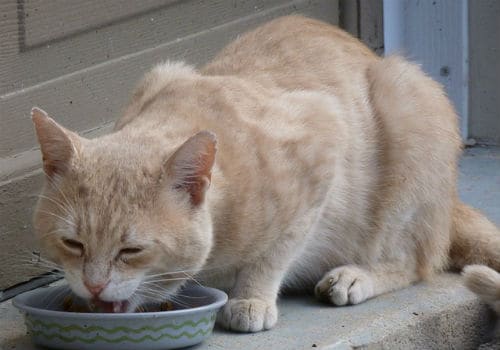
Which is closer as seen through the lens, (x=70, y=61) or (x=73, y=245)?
(x=73, y=245)

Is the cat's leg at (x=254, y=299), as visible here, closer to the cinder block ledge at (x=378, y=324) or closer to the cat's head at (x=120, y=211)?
the cinder block ledge at (x=378, y=324)

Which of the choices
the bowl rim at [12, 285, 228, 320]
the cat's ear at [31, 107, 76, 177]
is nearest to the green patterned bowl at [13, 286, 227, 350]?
the bowl rim at [12, 285, 228, 320]

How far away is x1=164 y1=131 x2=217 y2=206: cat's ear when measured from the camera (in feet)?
10.8

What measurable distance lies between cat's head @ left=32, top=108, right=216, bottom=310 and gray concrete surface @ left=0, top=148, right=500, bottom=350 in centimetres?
46

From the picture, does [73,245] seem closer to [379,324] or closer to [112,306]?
[112,306]

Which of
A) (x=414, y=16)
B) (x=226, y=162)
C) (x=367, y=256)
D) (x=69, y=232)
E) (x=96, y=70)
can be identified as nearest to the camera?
(x=69, y=232)

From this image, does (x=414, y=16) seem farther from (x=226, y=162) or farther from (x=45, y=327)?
(x=45, y=327)

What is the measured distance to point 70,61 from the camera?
459 centimetres

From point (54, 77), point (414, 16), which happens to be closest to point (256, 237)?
point (54, 77)

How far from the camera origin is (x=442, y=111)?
444cm

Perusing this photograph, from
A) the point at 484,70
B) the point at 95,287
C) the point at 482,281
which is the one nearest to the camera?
the point at 95,287

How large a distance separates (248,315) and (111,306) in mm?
525

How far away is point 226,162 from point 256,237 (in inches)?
10.6

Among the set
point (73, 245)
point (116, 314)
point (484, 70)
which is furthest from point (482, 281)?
point (484, 70)
